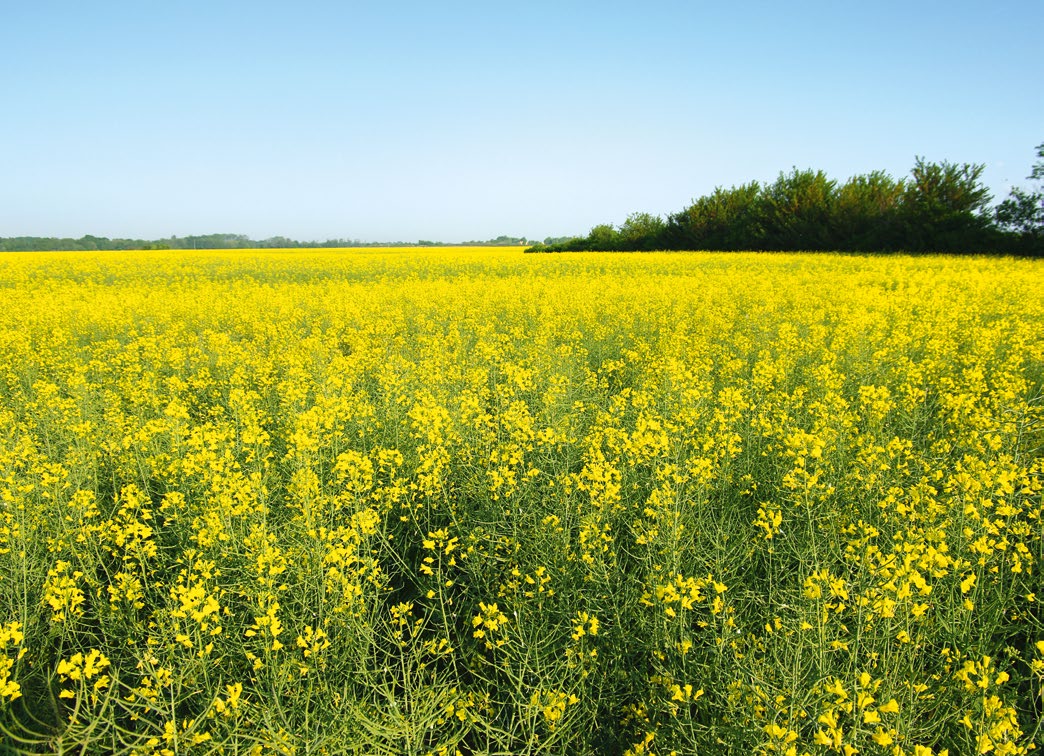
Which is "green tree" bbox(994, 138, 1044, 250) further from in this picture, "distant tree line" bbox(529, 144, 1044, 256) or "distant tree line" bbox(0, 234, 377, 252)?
"distant tree line" bbox(0, 234, 377, 252)

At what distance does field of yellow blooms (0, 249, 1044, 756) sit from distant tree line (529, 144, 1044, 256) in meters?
24.9

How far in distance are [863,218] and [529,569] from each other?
3328cm

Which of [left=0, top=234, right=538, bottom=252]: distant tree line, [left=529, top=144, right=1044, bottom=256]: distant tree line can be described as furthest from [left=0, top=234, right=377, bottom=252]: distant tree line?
[left=529, top=144, right=1044, bottom=256]: distant tree line

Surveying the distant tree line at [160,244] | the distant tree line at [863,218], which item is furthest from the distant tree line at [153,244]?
the distant tree line at [863,218]

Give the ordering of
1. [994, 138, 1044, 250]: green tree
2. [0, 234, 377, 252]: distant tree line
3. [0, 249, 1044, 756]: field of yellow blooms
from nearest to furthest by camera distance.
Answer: [0, 249, 1044, 756]: field of yellow blooms → [994, 138, 1044, 250]: green tree → [0, 234, 377, 252]: distant tree line

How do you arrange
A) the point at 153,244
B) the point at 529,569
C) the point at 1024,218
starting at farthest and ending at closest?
the point at 153,244, the point at 1024,218, the point at 529,569

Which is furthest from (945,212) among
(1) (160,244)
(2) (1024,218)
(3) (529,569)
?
(1) (160,244)

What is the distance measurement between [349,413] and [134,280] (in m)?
19.5

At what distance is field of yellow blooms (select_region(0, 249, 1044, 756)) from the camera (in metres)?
2.10

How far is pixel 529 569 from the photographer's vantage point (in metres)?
2.95

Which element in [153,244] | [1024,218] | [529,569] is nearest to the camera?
[529,569]

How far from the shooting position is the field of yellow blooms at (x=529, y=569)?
6.89 feet

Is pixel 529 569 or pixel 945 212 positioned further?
pixel 945 212

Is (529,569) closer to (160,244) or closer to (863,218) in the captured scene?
(863,218)
